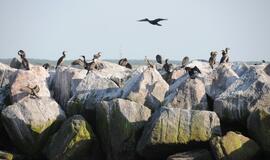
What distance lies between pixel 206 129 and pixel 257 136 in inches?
Result: 57.1

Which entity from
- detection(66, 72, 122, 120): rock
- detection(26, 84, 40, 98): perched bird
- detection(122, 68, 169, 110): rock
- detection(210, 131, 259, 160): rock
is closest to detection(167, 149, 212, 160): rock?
detection(210, 131, 259, 160): rock

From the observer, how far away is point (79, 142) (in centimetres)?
1858

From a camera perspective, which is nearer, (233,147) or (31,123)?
(233,147)

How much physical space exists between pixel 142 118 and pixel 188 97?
1626mm

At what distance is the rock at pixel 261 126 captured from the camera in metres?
16.0

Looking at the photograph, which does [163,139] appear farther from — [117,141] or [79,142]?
[79,142]

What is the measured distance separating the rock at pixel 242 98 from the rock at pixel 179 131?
0.88 meters

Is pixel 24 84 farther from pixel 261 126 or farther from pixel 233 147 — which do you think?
pixel 261 126

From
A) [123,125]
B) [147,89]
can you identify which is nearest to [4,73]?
[147,89]

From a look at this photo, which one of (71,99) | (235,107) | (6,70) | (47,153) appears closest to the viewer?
(235,107)

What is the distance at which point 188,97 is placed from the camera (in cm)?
1864

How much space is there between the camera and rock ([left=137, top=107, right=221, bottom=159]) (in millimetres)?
16797

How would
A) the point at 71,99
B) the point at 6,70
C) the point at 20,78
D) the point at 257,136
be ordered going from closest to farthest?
1. the point at 257,136
2. the point at 71,99
3. the point at 20,78
4. the point at 6,70

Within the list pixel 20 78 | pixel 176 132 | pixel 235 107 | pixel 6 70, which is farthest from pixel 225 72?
pixel 6 70
